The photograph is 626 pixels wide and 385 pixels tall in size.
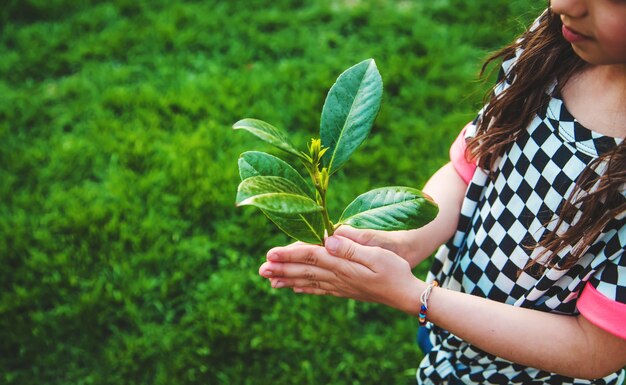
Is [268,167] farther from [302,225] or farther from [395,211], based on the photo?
[395,211]

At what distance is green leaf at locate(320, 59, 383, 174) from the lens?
1.21 metres

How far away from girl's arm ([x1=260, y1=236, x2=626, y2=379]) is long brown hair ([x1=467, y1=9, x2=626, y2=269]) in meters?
0.14

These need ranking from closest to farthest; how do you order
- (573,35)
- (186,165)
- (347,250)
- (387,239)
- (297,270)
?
(573,35) → (347,250) → (297,270) → (387,239) → (186,165)

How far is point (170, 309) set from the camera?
2566 millimetres

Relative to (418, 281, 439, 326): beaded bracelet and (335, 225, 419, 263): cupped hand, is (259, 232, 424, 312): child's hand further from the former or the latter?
(335, 225, 419, 263): cupped hand

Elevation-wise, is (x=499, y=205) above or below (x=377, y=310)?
above

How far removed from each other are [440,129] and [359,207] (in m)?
2.09

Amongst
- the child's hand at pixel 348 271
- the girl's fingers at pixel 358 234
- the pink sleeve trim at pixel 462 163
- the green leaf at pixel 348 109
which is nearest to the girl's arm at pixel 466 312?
the child's hand at pixel 348 271

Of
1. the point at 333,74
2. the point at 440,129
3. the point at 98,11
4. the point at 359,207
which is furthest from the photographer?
the point at 98,11

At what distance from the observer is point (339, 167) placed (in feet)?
3.96

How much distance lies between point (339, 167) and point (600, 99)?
23.2 inches

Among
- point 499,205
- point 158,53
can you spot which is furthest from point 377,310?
point 158,53

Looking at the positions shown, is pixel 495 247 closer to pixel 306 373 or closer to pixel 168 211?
pixel 306 373

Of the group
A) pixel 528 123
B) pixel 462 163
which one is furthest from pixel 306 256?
pixel 528 123
